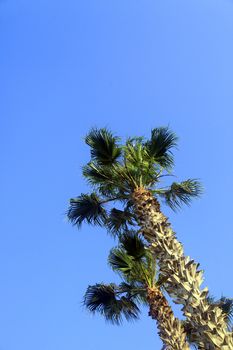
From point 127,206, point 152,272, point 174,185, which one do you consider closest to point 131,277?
point 152,272

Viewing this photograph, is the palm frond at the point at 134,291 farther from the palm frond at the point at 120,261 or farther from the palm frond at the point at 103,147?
the palm frond at the point at 103,147

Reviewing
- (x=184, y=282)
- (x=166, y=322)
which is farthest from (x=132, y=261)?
(x=184, y=282)

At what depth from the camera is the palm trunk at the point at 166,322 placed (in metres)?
7.71

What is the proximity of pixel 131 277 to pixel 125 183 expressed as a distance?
2197 millimetres

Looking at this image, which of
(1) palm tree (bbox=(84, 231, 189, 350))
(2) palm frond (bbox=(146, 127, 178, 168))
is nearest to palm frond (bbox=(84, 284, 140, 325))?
(1) palm tree (bbox=(84, 231, 189, 350))

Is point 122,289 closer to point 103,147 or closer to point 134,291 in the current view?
point 134,291

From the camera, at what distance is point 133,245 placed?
10.6m

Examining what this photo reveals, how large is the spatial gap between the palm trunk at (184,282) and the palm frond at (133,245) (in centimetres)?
176

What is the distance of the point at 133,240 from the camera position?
1064 centimetres

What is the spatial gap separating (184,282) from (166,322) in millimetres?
1777

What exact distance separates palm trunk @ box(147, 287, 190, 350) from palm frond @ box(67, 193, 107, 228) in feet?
9.04

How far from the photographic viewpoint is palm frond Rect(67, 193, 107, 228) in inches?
441

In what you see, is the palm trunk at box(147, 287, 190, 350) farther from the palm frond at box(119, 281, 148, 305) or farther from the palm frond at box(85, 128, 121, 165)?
the palm frond at box(85, 128, 121, 165)

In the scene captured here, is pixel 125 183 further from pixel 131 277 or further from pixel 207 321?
pixel 207 321
